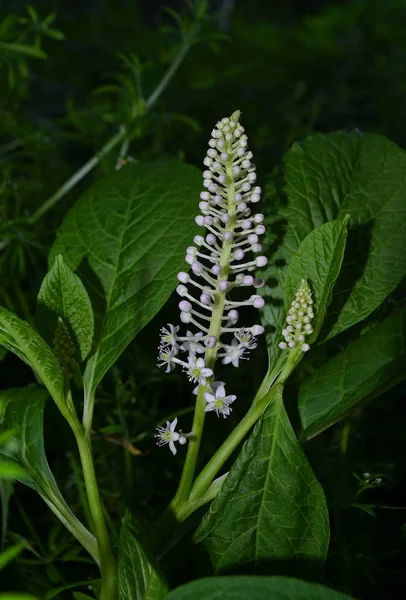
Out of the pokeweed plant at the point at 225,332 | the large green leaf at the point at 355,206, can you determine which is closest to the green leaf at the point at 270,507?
the pokeweed plant at the point at 225,332

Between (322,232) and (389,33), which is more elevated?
(389,33)

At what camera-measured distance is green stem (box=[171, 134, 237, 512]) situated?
0.40 metres

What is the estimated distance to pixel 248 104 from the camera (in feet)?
3.28

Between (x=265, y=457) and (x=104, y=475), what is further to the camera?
(x=104, y=475)

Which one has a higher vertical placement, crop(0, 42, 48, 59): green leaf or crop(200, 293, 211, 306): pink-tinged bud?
crop(0, 42, 48, 59): green leaf

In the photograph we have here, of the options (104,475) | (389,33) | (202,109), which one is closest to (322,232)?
(104,475)

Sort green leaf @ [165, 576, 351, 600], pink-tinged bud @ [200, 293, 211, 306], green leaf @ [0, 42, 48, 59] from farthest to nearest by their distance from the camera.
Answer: green leaf @ [0, 42, 48, 59] → pink-tinged bud @ [200, 293, 211, 306] → green leaf @ [165, 576, 351, 600]

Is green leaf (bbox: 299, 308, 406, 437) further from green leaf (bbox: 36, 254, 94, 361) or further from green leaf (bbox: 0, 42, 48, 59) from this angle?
green leaf (bbox: 0, 42, 48, 59)

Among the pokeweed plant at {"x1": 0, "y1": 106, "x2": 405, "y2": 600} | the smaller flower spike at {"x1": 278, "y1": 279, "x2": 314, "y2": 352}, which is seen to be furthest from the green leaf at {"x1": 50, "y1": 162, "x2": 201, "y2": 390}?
the smaller flower spike at {"x1": 278, "y1": 279, "x2": 314, "y2": 352}

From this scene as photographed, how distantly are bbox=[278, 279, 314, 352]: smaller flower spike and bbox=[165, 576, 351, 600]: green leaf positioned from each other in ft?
0.44

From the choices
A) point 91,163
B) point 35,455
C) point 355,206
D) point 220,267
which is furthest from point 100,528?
point 91,163

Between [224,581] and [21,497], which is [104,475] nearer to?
[21,497]

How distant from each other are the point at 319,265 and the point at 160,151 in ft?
1.18

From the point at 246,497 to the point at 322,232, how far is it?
0.16m
